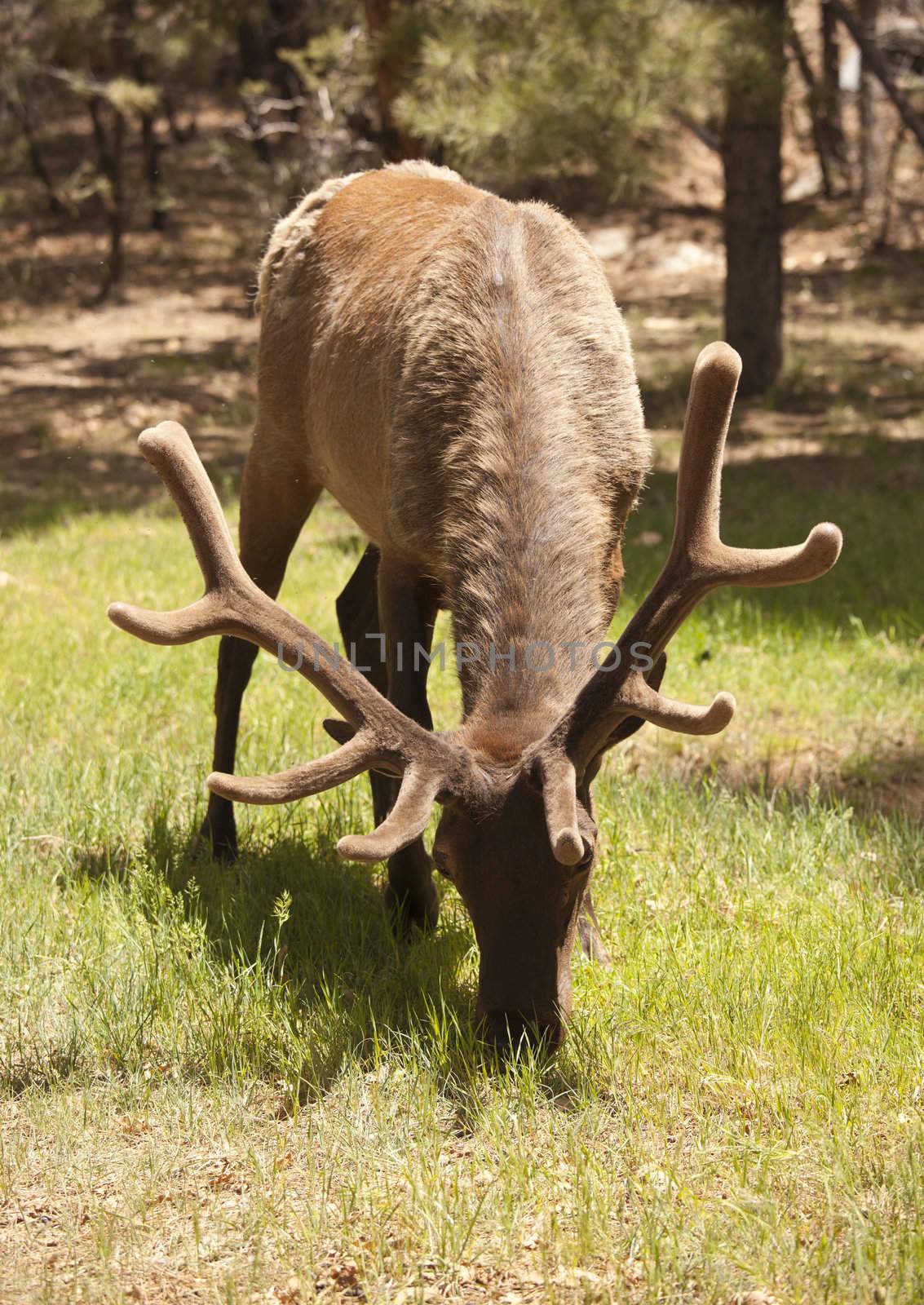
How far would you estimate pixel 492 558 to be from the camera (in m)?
3.67

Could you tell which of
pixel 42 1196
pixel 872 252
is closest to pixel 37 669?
pixel 42 1196

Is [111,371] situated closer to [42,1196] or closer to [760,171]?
[760,171]

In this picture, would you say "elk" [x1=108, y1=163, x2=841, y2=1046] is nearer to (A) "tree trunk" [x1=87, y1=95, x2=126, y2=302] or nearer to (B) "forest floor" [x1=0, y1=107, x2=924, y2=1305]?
(B) "forest floor" [x1=0, y1=107, x2=924, y2=1305]

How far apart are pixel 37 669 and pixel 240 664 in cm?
168

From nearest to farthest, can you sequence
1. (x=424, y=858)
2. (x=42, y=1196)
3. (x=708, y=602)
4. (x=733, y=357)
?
(x=42, y=1196)
(x=733, y=357)
(x=424, y=858)
(x=708, y=602)

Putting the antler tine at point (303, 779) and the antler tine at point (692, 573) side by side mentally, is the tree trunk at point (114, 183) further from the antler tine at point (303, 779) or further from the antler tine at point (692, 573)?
the antler tine at point (303, 779)

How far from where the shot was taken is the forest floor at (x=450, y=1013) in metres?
2.87

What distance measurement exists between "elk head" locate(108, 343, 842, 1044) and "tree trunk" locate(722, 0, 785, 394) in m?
8.12

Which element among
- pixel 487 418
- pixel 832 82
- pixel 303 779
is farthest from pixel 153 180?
pixel 303 779

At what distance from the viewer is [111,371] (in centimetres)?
1461

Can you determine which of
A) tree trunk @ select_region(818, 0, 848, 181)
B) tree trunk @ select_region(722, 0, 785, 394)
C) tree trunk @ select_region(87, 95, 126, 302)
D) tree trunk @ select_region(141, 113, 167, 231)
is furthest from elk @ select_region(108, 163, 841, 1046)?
tree trunk @ select_region(141, 113, 167, 231)

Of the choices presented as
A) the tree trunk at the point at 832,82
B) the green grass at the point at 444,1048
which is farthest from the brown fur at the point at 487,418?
the tree trunk at the point at 832,82

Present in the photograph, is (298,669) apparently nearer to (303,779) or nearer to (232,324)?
(303,779)

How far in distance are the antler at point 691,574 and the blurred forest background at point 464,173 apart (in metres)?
3.53
